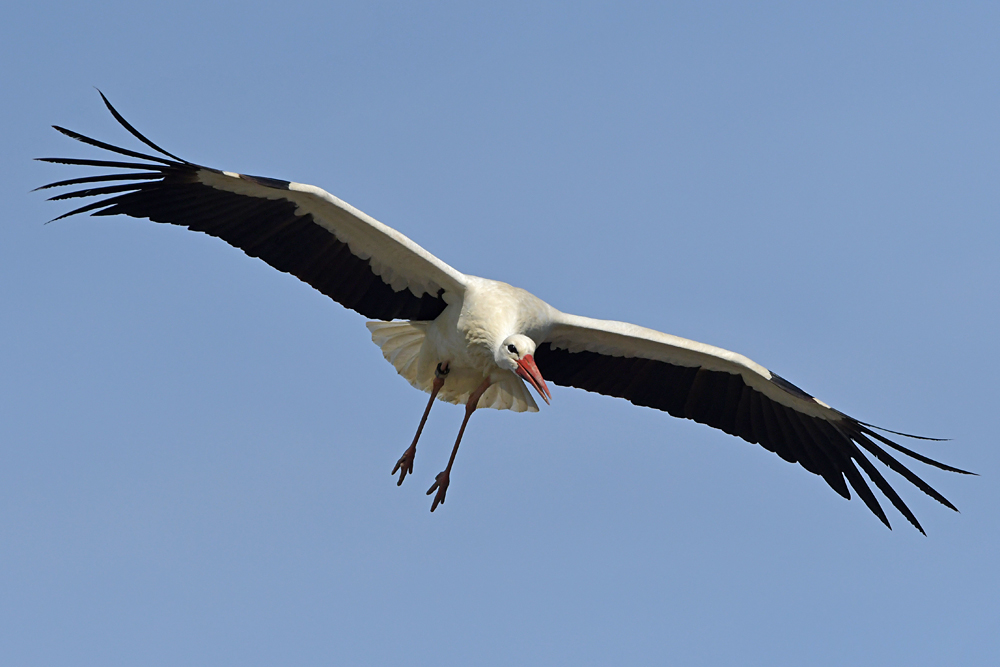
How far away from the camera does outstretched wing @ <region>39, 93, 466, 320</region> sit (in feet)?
30.1

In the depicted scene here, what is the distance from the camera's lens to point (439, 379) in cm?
1038

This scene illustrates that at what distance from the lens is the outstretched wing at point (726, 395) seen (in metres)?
10.4

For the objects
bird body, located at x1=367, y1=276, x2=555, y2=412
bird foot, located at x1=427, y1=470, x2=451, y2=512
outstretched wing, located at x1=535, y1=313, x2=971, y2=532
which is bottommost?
bird foot, located at x1=427, y1=470, x2=451, y2=512

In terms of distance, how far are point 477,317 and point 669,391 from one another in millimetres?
2083

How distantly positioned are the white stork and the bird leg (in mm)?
11

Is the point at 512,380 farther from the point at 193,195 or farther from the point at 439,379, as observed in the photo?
the point at 193,195

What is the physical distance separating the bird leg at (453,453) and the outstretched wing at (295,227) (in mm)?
763

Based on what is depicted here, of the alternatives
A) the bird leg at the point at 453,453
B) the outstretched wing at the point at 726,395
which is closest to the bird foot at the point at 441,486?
the bird leg at the point at 453,453

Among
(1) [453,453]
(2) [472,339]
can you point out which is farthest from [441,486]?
(2) [472,339]

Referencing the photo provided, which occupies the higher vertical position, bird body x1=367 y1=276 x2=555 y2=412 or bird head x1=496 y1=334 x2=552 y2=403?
bird body x1=367 y1=276 x2=555 y2=412

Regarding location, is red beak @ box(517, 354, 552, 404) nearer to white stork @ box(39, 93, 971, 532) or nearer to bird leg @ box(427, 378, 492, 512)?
white stork @ box(39, 93, 971, 532)

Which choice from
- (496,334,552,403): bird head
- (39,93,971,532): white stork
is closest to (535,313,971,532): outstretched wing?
(39,93,971,532): white stork

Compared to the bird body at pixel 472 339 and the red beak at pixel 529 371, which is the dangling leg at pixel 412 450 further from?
the red beak at pixel 529 371

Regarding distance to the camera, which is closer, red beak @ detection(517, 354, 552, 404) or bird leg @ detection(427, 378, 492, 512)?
red beak @ detection(517, 354, 552, 404)
